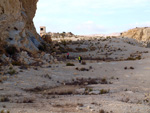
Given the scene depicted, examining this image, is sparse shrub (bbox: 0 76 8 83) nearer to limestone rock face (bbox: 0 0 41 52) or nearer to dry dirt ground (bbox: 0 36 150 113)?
dry dirt ground (bbox: 0 36 150 113)

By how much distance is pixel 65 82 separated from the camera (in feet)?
42.8

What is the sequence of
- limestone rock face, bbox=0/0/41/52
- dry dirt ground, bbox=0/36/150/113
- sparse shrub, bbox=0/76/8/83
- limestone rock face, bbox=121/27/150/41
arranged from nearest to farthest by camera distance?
dry dirt ground, bbox=0/36/150/113, sparse shrub, bbox=0/76/8/83, limestone rock face, bbox=0/0/41/52, limestone rock face, bbox=121/27/150/41

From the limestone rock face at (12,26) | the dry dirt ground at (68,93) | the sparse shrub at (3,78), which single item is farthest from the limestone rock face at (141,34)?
the sparse shrub at (3,78)

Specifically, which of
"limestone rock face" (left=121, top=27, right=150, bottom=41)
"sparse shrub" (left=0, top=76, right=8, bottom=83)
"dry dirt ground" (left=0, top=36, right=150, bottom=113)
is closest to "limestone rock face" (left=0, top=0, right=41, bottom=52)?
"dry dirt ground" (left=0, top=36, right=150, bottom=113)

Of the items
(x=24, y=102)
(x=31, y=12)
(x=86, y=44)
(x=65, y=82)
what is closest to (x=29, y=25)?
(x=31, y=12)

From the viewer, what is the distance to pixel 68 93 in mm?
9938

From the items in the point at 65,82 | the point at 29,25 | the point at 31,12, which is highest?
the point at 31,12

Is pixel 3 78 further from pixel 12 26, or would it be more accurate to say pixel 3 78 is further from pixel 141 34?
pixel 141 34

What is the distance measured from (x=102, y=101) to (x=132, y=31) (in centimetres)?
6341

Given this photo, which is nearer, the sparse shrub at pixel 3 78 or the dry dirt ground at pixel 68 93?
the dry dirt ground at pixel 68 93

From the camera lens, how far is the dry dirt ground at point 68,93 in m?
7.11

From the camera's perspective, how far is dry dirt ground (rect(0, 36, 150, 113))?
7105 millimetres

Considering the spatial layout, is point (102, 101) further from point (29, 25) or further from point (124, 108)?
point (29, 25)

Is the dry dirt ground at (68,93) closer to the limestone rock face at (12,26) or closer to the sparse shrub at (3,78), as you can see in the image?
the sparse shrub at (3,78)
